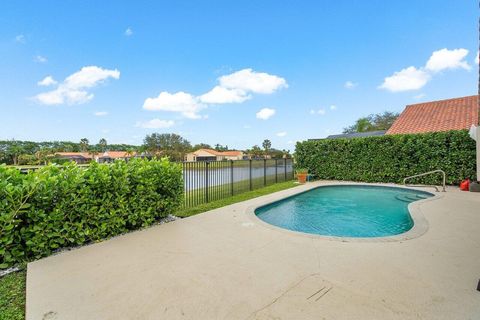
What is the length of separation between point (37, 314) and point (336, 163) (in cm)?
1259

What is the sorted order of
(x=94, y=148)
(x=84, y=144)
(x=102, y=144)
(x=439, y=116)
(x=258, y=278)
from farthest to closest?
(x=102, y=144) < (x=94, y=148) < (x=84, y=144) < (x=439, y=116) < (x=258, y=278)

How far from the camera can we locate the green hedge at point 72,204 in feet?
10.2

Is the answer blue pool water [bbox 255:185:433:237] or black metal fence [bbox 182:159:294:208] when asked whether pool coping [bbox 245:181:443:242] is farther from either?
black metal fence [bbox 182:159:294:208]

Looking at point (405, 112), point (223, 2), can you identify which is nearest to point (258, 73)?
point (223, 2)

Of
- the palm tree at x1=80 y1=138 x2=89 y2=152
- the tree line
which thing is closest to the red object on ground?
the tree line

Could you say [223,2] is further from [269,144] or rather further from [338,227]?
[269,144]

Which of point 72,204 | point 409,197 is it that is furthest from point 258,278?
point 409,197

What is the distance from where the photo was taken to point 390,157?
10.8 metres

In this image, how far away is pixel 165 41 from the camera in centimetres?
1238

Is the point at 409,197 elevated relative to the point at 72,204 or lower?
lower

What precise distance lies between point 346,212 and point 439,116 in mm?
12072

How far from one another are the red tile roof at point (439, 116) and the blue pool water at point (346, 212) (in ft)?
21.8

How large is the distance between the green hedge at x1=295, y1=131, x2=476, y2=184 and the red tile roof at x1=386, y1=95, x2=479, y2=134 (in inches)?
171

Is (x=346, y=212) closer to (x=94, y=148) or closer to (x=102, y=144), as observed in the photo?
(x=94, y=148)
